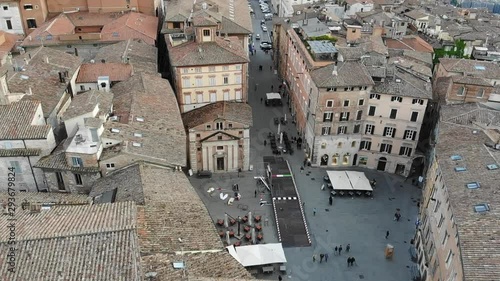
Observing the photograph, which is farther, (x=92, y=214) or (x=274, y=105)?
(x=274, y=105)

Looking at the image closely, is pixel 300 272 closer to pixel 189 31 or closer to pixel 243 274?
pixel 243 274

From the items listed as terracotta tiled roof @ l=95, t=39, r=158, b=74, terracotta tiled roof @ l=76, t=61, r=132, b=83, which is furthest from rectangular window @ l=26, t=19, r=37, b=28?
terracotta tiled roof @ l=76, t=61, r=132, b=83

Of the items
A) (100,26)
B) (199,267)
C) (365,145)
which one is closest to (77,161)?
(199,267)

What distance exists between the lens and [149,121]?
51.5 m

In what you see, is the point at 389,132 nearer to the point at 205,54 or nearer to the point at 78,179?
the point at 205,54

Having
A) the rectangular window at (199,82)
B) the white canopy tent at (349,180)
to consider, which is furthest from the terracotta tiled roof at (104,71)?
the white canopy tent at (349,180)

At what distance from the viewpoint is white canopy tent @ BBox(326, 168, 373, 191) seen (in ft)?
192

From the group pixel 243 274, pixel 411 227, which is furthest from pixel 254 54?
pixel 243 274

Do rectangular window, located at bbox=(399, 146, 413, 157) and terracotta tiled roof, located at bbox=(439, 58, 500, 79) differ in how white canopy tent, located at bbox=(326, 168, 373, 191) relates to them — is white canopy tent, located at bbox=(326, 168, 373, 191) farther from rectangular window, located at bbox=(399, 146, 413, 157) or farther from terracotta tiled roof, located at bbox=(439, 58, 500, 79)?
terracotta tiled roof, located at bbox=(439, 58, 500, 79)

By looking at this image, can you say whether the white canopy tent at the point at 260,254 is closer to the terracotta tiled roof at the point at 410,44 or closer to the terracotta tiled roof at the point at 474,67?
the terracotta tiled roof at the point at 474,67

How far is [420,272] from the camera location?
151 feet

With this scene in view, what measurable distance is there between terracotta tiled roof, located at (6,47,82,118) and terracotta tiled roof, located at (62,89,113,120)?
3320 mm

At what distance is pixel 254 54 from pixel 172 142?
61.0 meters

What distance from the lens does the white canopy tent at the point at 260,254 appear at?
45750mm
